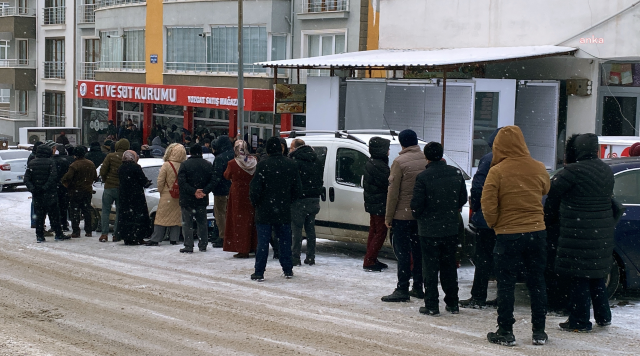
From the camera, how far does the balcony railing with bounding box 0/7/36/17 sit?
152 ft

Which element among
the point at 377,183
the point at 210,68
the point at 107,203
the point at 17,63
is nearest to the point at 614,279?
the point at 377,183

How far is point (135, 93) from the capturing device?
34406 millimetres

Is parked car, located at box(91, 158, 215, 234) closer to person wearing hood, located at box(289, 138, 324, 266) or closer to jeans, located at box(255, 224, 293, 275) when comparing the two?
person wearing hood, located at box(289, 138, 324, 266)

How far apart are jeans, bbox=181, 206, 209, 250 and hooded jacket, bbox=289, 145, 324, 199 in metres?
2.30

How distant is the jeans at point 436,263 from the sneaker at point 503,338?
111cm

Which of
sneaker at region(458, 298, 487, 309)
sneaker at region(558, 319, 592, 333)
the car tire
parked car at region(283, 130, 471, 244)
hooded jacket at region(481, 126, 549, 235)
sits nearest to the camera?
hooded jacket at region(481, 126, 549, 235)

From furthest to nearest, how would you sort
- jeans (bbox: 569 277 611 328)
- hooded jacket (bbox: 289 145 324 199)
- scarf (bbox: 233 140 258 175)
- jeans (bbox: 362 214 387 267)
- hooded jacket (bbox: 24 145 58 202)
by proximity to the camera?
hooded jacket (bbox: 24 145 58 202) → scarf (bbox: 233 140 258 175) → hooded jacket (bbox: 289 145 324 199) → jeans (bbox: 362 214 387 267) → jeans (bbox: 569 277 611 328)

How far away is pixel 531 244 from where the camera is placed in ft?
22.5

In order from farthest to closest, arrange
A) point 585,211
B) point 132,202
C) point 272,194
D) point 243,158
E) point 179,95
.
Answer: point 179,95
point 132,202
point 243,158
point 272,194
point 585,211

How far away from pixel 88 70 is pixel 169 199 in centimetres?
3133

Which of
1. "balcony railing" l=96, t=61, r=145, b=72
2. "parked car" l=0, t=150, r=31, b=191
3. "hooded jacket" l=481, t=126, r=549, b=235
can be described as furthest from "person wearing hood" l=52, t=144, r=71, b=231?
"balcony railing" l=96, t=61, r=145, b=72

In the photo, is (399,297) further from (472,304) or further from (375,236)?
(375,236)

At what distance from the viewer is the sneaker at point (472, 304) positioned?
28.0 ft

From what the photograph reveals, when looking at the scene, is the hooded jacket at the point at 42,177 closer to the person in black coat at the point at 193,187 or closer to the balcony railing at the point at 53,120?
the person in black coat at the point at 193,187
